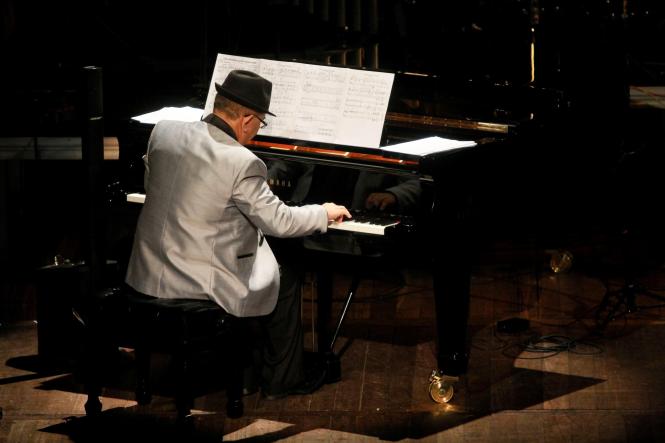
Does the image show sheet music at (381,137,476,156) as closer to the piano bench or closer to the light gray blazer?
the light gray blazer

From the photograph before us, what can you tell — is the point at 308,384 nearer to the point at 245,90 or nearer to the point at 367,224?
the point at 367,224

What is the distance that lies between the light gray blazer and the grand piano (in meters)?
0.41

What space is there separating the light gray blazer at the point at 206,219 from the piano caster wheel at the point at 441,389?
880 mm

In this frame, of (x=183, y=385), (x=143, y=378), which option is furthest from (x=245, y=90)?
(x=143, y=378)

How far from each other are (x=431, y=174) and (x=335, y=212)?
0.42 metres

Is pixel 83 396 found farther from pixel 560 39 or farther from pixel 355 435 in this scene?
pixel 560 39

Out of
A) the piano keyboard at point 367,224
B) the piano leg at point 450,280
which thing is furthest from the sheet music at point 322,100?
the piano leg at point 450,280

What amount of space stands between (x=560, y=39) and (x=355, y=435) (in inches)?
115

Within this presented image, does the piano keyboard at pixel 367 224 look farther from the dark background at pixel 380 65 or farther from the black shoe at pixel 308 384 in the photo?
the dark background at pixel 380 65

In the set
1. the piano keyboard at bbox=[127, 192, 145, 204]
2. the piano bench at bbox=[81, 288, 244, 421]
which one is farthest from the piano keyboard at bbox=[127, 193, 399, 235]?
the piano keyboard at bbox=[127, 192, 145, 204]

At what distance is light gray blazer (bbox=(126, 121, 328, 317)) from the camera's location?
14.9 ft

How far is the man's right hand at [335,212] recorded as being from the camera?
478cm

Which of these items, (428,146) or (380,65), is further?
(380,65)

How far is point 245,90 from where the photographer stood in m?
4.60
